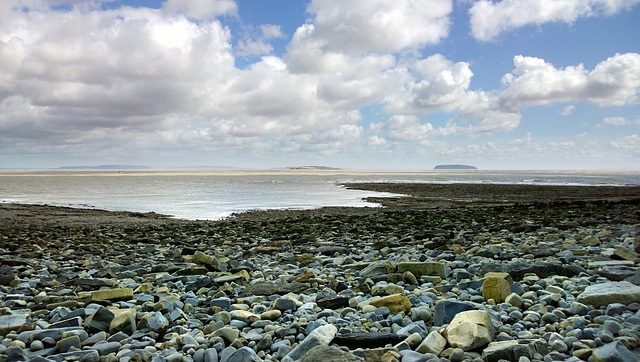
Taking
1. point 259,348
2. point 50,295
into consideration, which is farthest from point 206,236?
point 259,348

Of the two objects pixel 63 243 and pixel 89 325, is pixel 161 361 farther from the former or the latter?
pixel 63 243

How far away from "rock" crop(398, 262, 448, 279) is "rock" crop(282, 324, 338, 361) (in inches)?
110

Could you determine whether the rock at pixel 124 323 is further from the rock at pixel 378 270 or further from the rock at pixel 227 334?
the rock at pixel 378 270

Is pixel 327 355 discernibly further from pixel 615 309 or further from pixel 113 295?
pixel 113 295

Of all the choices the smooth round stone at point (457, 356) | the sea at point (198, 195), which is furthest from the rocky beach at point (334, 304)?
the sea at point (198, 195)

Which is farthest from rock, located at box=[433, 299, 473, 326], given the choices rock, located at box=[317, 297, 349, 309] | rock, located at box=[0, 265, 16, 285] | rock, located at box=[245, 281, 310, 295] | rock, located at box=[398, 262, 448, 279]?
rock, located at box=[0, 265, 16, 285]

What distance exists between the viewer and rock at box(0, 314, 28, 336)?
4691 mm

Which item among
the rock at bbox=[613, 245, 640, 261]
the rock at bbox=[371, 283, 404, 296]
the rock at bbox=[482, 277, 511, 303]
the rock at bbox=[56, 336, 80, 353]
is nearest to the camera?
the rock at bbox=[56, 336, 80, 353]

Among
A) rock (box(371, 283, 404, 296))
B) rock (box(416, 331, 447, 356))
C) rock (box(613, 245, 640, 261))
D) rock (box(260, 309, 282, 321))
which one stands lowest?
rock (box(260, 309, 282, 321))

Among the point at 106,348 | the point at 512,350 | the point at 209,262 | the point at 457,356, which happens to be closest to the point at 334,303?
the point at 457,356

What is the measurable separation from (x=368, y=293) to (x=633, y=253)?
485cm

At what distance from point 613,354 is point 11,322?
6.17 metres

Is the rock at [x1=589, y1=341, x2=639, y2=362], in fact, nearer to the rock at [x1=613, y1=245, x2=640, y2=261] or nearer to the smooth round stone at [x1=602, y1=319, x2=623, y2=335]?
the smooth round stone at [x1=602, y1=319, x2=623, y2=335]

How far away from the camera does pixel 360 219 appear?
60.1ft
